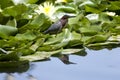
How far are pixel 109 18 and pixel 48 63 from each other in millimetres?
1021

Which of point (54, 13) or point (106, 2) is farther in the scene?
point (106, 2)

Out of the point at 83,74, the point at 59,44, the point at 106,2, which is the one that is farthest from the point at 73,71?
the point at 106,2

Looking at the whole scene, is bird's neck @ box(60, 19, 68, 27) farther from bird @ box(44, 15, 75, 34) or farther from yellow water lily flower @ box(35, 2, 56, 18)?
yellow water lily flower @ box(35, 2, 56, 18)

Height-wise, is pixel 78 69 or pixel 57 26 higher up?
pixel 57 26

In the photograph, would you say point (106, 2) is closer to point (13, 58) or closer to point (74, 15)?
point (74, 15)

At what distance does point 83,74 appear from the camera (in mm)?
3131

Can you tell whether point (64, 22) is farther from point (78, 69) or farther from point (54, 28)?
point (78, 69)

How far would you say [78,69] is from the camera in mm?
3213

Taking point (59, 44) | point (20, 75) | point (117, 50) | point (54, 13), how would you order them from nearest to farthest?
1. point (20, 75)
2. point (59, 44)
3. point (117, 50)
4. point (54, 13)

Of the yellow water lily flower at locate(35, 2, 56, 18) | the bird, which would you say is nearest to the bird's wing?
the bird

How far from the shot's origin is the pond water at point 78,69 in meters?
3.05

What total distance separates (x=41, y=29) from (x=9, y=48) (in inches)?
18.5

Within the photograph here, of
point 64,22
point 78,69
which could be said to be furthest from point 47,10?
point 78,69

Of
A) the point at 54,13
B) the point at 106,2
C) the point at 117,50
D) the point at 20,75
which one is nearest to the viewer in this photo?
the point at 20,75
